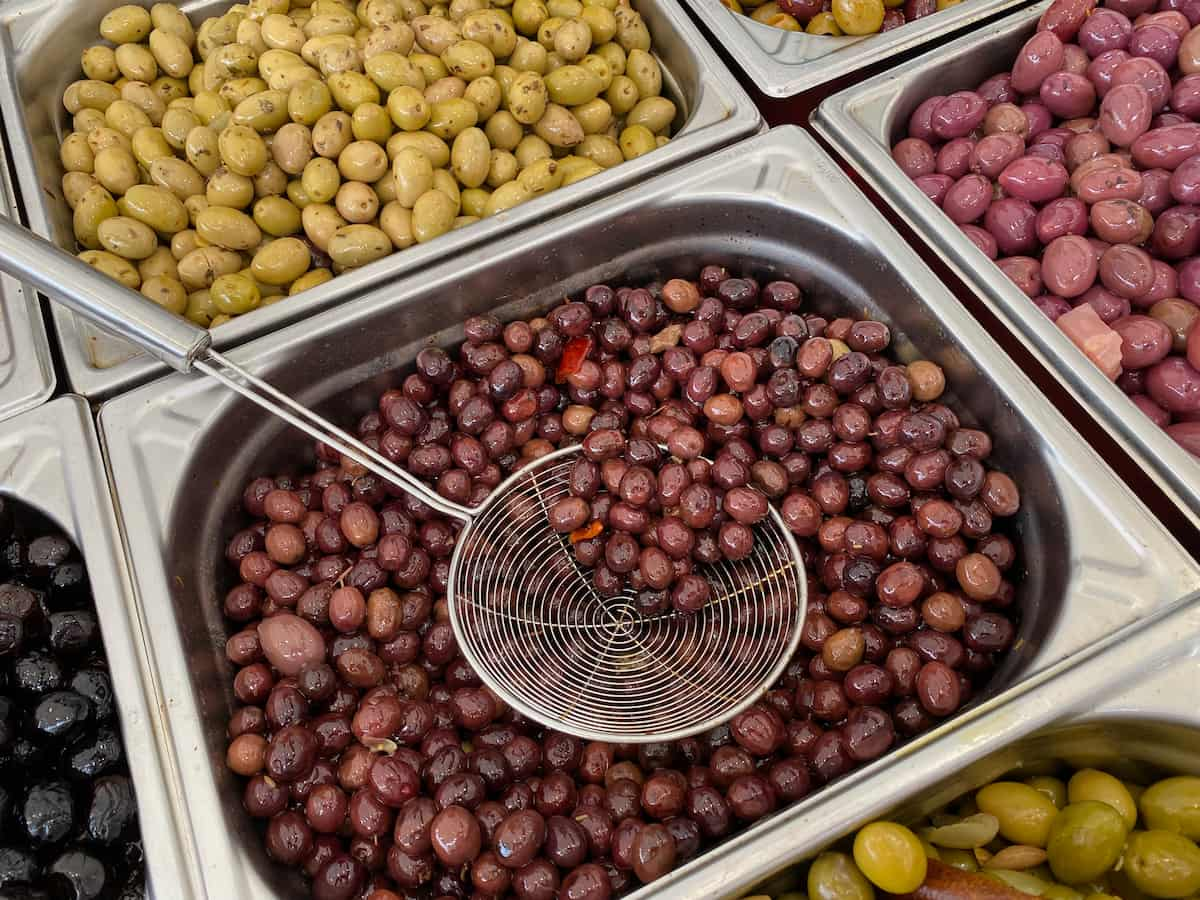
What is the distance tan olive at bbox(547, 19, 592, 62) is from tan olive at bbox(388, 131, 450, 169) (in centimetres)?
38

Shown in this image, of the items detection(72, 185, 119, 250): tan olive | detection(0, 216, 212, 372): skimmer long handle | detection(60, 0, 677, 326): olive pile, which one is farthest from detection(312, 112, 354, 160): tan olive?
detection(0, 216, 212, 372): skimmer long handle

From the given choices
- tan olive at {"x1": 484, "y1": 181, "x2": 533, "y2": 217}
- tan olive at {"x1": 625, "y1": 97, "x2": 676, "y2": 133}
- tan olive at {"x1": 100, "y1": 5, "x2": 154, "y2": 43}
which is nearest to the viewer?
tan olive at {"x1": 484, "y1": 181, "x2": 533, "y2": 217}

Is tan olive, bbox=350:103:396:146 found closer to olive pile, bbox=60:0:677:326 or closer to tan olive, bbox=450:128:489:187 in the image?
olive pile, bbox=60:0:677:326

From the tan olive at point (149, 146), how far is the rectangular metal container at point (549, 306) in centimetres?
63

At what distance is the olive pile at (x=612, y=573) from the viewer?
4.00 feet

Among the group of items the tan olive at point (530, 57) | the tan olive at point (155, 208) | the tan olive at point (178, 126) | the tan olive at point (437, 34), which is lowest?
the tan olive at point (155, 208)

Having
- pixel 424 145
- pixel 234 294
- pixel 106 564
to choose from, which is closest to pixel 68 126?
pixel 234 294

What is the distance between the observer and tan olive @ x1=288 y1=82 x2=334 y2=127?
183 centimetres

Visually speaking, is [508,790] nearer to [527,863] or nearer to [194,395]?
[527,863]

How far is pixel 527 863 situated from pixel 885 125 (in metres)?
1.60

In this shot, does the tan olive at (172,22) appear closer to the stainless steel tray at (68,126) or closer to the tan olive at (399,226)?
the stainless steel tray at (68,126)

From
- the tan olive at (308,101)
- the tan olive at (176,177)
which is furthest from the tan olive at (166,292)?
the tan olive at (308,101)

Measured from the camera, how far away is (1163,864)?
109 centimetres

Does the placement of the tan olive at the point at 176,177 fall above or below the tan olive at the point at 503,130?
above
